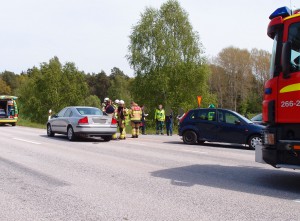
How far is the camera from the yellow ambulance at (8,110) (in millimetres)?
33344

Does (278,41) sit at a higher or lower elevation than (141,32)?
lower

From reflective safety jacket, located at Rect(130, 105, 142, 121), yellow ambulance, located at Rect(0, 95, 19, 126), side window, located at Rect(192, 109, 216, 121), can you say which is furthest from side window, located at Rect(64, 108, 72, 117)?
yellow ambulance, located at Rect(0, 95, 19, 126)

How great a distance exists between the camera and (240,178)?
8133 mm

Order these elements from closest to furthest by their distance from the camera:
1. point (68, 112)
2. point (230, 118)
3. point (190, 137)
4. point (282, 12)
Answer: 1. point (282, 12)
2. point (230, 118)
3. point (190, 137)
4. point (68, 112)

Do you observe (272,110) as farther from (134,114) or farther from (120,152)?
(134,114)

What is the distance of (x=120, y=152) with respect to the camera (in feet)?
41.5

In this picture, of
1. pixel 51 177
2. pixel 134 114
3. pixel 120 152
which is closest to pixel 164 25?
pixel 134 114

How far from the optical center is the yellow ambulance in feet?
109

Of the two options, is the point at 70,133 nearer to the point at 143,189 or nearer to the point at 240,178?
the point at 240,178

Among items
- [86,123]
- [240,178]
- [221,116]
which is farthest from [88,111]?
[240,178]

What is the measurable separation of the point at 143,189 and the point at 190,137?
9.58 metres

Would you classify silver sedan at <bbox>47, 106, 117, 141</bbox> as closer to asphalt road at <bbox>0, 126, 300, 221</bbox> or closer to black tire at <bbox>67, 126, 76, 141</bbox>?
black tire at <bbox>67, 126, 76, 141</bbox>

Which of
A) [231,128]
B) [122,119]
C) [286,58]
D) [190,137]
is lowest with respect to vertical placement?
[190,137]

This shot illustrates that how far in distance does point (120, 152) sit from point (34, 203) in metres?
6.96
